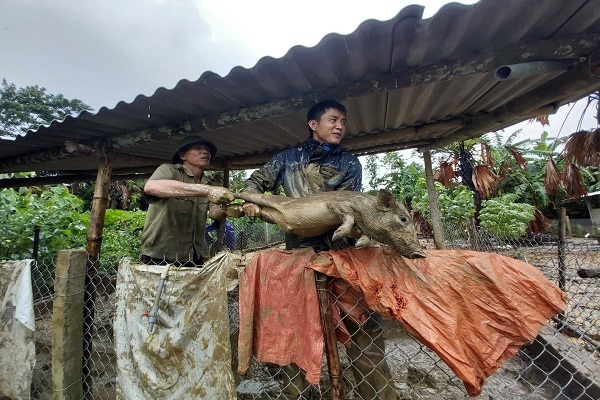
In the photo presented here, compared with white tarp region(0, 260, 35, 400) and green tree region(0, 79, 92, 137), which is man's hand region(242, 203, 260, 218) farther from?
green tree region(0, 79, 92, 137)

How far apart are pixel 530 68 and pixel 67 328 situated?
3.54 m

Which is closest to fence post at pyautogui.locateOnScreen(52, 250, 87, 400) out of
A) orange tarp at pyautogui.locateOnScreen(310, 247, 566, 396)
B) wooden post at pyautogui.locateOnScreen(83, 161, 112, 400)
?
wooden post at pyautogui.locateOnScreen(83, 161, 112, 400)

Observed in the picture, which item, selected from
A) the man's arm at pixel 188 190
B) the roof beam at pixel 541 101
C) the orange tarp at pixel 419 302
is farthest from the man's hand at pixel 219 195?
the roof beam at pixel 541 101

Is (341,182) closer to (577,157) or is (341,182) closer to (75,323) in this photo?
(75,323)

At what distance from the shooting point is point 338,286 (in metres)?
1.80

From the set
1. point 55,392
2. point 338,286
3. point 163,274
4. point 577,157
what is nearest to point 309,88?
point 338,286

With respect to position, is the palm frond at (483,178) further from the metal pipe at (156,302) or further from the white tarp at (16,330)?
the white tarp at (16,330)

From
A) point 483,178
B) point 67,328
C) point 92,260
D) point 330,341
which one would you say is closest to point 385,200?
point 330,341

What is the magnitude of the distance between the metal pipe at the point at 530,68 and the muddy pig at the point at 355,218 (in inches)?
44.9

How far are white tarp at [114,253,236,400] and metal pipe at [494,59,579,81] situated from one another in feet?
7.01

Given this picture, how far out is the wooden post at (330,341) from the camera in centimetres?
167

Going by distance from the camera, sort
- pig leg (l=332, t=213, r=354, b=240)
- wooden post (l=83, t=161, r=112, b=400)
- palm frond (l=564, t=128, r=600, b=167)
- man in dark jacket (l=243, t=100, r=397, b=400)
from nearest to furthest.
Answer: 1. pig leg (l=332, t=213, r=354, b=240)
2. wooden post (l=83, t=161, r=112, b=400)
3. man in dark jacket (l=243, t=100, r=397, b=400)
4. palm frond (l=564, t=128, r=600, b=167)

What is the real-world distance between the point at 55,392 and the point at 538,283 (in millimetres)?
3091

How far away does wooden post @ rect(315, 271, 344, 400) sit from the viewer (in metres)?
1.67
